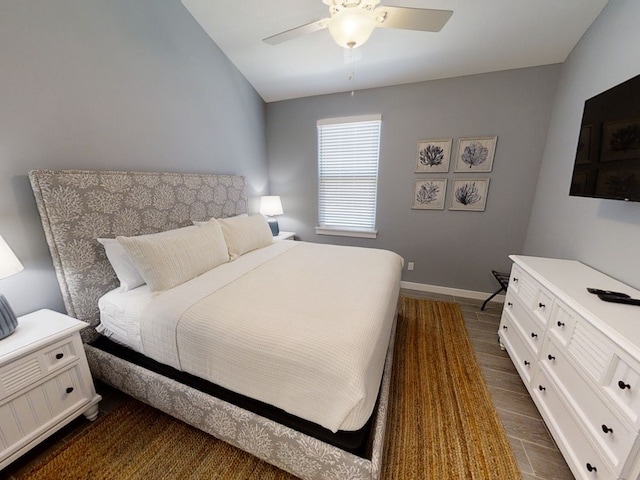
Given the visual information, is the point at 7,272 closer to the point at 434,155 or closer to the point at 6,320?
the point at 6,320

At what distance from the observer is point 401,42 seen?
90.1 inches

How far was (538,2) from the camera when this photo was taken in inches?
72.2

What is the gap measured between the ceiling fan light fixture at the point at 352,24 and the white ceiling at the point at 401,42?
0.92m

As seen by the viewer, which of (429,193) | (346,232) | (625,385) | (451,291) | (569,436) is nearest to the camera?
(625,385)

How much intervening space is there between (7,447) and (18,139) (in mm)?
1558

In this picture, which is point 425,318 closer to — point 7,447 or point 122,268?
point 122,268

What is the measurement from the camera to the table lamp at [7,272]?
110 cm

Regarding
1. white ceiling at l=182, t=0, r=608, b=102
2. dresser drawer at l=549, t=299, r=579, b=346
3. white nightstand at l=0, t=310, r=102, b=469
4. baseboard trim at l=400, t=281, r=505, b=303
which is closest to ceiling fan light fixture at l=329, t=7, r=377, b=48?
white ceiling at l=182, t=0, r=608, b=102

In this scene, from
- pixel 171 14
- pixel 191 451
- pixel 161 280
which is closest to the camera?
pixel 191 451

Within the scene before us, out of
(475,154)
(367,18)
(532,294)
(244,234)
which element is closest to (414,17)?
(367,18)

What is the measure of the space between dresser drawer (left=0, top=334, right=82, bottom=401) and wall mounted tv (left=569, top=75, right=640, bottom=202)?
3090 millimetres

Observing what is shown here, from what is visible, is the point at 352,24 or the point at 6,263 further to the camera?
the point at 352,24

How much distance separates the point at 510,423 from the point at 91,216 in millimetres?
2923

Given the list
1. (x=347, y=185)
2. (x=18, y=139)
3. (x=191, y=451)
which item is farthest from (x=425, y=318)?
(x=18, y=139)
